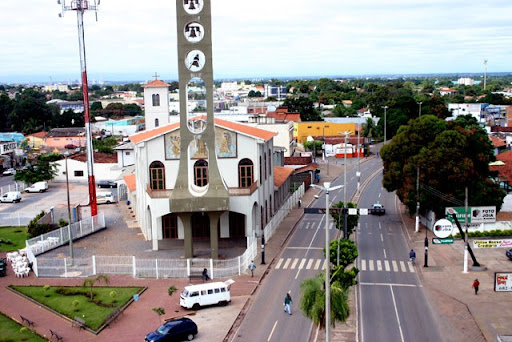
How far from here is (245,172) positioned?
4741cm

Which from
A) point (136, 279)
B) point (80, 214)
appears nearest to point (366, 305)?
point (136, 279)

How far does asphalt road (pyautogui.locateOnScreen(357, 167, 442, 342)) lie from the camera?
96.5ft

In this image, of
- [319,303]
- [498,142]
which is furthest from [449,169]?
[498,142]

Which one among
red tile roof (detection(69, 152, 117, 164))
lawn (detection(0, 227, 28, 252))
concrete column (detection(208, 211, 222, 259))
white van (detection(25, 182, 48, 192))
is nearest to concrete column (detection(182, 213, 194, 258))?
concrete column (detection(208, 211, 222, 259))

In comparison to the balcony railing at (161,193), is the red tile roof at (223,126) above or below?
above

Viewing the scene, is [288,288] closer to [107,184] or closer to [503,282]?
[503,282]

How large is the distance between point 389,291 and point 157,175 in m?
20.6

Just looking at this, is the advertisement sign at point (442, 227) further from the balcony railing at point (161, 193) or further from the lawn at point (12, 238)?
the lawn at point (12, 238)

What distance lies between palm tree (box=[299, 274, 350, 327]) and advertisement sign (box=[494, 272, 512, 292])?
1056 centimetres

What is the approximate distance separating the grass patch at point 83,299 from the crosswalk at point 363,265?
10.7 metres

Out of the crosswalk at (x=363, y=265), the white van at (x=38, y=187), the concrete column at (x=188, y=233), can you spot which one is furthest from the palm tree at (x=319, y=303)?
the white van at (x=38, y=187)

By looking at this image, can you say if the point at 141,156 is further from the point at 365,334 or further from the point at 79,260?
the point at 365,334

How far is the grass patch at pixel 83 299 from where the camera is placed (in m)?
32.0

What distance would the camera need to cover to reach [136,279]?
38000mm
